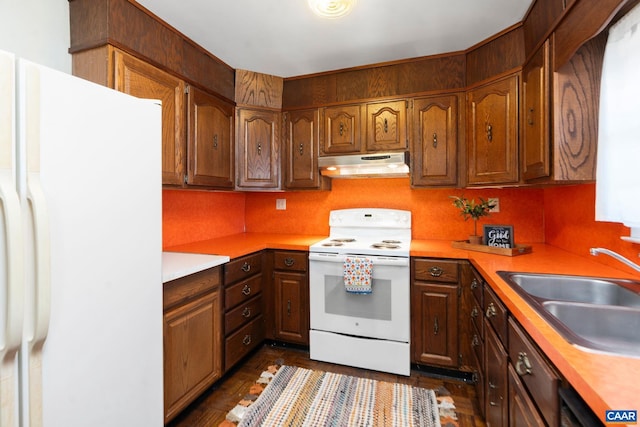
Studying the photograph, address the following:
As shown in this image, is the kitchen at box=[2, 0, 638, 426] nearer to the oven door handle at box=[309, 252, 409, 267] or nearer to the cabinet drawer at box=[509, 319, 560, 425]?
the oven door handle at box=[309, 252, 409, 267]

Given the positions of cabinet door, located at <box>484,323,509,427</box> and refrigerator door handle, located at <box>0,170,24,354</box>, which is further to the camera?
cabinet door, located at <box>484,323,509,427</box>

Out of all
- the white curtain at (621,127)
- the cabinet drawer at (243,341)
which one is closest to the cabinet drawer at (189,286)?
the cabinet drawer at (243,341)

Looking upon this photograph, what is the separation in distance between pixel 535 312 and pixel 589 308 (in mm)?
228

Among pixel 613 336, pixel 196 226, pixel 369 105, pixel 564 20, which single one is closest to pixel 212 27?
pixel 369 105

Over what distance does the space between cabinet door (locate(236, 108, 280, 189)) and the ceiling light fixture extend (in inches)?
42.7

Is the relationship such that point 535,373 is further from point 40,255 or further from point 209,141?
point 209,141

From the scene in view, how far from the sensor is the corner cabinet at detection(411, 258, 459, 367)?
198 cm

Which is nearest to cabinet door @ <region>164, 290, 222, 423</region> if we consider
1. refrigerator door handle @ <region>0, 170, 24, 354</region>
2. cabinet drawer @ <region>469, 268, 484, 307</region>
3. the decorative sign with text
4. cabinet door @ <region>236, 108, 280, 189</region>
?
refrigerator door handle @ <region>0, 170, 24, 354</region>

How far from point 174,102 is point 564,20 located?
7.03 feet

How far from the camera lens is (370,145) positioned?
2385 mm

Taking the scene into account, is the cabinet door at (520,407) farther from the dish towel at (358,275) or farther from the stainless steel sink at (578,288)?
the dish towel at (358,275)

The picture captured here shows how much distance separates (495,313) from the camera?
1306mm

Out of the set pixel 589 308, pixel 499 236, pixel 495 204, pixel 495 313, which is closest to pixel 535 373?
pixel 589 308

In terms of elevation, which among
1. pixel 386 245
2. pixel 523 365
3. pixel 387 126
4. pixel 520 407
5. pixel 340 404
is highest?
pixel 387 126
